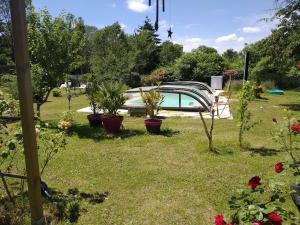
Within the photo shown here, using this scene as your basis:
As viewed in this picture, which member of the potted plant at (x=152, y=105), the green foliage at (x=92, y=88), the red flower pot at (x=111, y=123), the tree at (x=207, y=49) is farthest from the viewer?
the tree at (x=207, y=49)

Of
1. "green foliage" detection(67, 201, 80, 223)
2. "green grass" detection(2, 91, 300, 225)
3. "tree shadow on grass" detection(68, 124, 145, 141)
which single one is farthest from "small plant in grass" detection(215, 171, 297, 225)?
"tree shadow on grass" detection(68, 124, 145, 141)

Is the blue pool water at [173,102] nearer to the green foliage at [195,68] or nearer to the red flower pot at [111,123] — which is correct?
the red flower pot at [111,123]

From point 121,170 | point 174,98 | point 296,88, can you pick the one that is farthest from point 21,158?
point 296,88

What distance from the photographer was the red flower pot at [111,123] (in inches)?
385

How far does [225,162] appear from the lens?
7.07m

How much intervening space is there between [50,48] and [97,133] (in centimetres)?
309

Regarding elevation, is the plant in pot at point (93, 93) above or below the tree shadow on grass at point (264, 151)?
above

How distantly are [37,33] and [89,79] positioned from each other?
84.9 inches

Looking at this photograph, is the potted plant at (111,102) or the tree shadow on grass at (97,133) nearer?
the tree shadow on grass at (97,133)

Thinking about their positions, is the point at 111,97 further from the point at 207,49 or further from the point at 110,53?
the point at 207,49

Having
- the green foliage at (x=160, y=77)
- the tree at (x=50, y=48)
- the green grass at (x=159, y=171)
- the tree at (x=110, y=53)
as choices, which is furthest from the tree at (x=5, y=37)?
the green grass at (x=159, y=171)

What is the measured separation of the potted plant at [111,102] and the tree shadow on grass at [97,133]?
252 mm

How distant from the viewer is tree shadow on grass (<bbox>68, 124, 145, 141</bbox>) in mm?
9547

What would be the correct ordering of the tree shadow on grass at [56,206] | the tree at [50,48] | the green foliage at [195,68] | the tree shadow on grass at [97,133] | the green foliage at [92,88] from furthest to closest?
the green foliage at [195,68] < the green foliage at [92,88] < the tree at [50,48] < the tree shadow on grass at [97,133] < the tree shadow on grass at [56,206]
